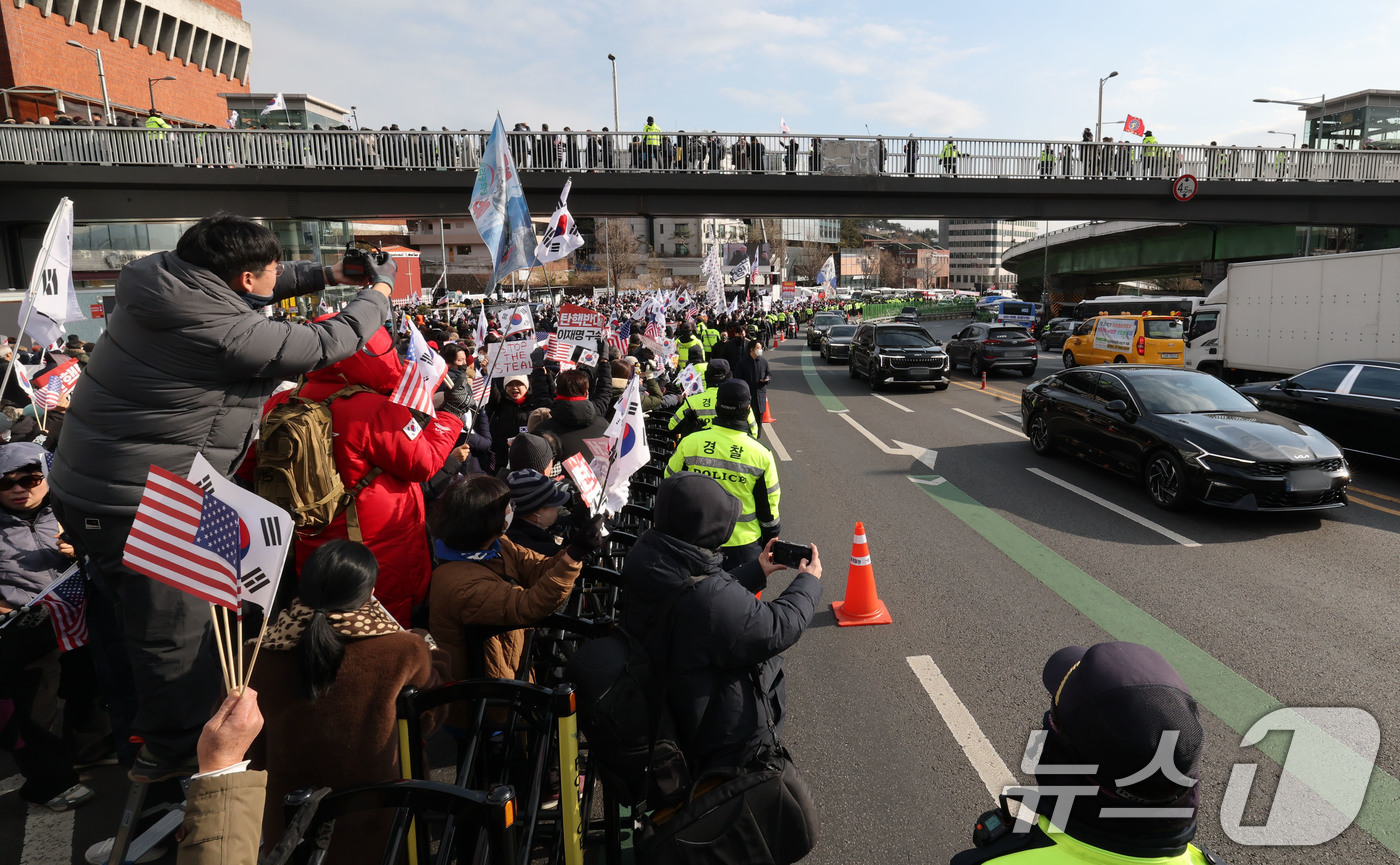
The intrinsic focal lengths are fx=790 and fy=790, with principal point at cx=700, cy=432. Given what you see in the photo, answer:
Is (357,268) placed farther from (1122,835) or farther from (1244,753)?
(1244,753)

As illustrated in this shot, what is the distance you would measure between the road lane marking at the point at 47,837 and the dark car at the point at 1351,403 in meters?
13.1

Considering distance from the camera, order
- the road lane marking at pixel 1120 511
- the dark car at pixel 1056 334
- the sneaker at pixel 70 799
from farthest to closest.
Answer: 1. the dark car at pixel 1056 334
2. the road lane marking at pixel 1120 511
3. the sneaker at pixel 70 799

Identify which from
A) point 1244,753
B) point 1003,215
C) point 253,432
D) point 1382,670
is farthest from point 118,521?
point 1003,215

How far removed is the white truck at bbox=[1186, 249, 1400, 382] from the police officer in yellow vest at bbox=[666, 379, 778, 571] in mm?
15485

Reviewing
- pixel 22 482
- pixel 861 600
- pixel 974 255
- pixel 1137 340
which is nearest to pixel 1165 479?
pixel 861 600

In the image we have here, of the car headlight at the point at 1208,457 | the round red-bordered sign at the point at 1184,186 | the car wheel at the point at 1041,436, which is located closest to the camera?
the car headlight at the point at 1208,457

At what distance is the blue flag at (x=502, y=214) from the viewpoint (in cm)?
855

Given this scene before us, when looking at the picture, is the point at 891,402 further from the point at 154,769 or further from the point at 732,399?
the point at 154,769

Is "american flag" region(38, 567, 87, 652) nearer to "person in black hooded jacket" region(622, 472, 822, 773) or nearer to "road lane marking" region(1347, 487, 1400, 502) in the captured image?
"person in black hooded jacket" region(622, 472, 822, 773)

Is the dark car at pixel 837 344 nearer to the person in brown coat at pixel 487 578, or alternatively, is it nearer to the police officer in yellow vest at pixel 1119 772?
the person in brown coat at pixel 487 578

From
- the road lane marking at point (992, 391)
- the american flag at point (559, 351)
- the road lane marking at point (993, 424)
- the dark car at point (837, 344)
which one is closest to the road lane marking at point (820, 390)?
the dark car at point (837, 344)

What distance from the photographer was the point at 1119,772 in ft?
5.37

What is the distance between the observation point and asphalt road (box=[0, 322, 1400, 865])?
377 cm

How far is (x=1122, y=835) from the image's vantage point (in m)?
1.67
